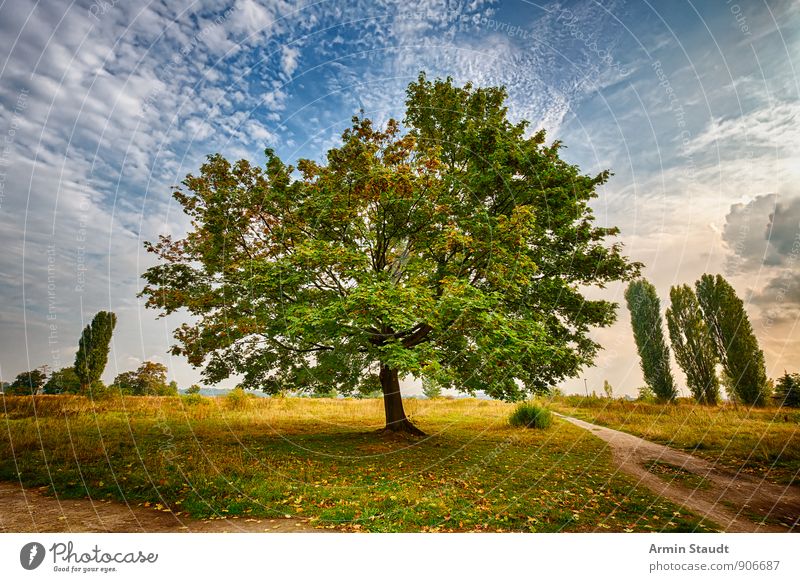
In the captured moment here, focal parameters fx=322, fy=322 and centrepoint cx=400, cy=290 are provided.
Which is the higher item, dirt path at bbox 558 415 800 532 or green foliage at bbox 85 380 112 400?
green foliage at bbox 85 380 112 400

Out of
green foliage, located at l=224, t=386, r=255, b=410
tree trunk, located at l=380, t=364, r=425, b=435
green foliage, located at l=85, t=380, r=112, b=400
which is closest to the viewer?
tree trunk, located at l=380, t=364, r=425, b=435

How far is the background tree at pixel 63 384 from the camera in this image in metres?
15.9

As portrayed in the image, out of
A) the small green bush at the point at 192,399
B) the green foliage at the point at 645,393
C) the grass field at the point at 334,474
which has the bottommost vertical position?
the green foliage at the point at 645,393

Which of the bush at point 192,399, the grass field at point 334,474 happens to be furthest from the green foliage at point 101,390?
the bush at point 192,399

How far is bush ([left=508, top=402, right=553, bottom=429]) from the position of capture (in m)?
18.0

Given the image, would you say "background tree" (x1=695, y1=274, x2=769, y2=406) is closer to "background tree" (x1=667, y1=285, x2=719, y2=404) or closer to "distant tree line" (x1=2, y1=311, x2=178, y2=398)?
"background tree" (x1=667, y1=285, x2=719, y2=404)

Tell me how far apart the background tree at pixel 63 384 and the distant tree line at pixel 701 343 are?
29355mm

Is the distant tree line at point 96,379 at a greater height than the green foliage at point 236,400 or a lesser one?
greater

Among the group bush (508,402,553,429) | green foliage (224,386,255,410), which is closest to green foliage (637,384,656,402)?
→ bush (508,402,553,429)

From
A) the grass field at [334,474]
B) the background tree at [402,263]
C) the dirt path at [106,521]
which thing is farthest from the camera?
the background tree at [402,263]

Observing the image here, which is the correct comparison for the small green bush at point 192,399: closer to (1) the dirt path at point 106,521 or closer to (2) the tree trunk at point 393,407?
(2) the tree trunk at point 393,407

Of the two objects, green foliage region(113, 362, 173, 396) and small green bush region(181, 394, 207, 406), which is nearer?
green foliage region(113, 362, 173, 396)

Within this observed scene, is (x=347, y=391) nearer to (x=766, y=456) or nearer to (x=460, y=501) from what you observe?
(x=460, y=501)

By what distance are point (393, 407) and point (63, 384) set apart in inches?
846
